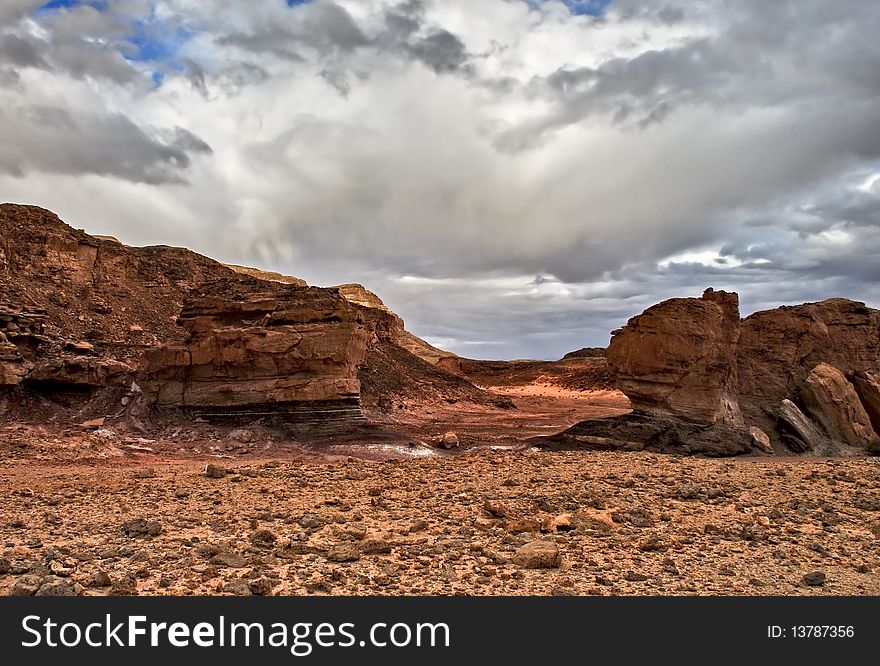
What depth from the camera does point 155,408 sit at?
16.3m

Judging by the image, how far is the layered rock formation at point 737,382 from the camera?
15.1 m

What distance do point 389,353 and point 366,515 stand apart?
29722 mm

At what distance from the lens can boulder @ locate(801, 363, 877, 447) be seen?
1520cm

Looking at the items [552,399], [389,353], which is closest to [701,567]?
[389,353]

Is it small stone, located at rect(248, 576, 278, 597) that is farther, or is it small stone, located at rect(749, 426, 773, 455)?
small stone, located at rect(749, 426, 773, 455)

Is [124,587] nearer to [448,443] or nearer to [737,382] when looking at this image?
[448,443]

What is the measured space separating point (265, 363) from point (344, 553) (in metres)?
11.1

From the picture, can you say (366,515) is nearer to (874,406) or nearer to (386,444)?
(386,444)

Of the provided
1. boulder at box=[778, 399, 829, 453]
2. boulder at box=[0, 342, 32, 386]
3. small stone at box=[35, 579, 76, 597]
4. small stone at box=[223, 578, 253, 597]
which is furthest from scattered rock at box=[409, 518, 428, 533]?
boulder at box=[0, 342, 32, 386]

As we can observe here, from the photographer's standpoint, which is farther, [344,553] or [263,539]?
[263,539]

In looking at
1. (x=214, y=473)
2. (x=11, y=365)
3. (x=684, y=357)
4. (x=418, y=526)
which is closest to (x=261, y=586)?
(x=418, y=526)

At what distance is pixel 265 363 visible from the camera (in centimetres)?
1641

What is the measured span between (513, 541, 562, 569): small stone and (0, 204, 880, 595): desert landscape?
0.07 ft

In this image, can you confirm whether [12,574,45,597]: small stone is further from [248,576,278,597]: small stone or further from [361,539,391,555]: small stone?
[361,539,391,555]: small stone
